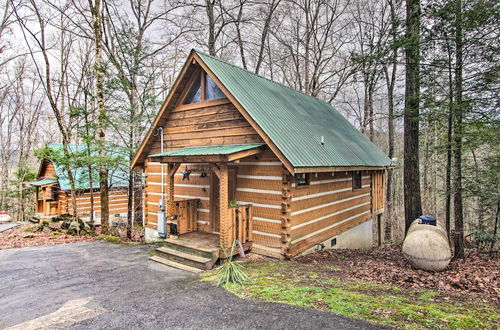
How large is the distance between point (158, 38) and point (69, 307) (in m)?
15.1

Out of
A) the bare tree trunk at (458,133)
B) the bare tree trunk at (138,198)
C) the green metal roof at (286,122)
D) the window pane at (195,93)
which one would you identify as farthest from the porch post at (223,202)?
the bare tree trunk at (138,198)

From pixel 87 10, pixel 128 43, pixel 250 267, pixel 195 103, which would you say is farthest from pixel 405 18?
pixel 87 10

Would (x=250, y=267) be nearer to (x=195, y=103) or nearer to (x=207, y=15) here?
(x=195, y=103)

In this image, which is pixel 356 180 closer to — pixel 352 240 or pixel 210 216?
pixel 352 240

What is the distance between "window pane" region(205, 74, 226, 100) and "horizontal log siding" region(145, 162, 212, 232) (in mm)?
2255

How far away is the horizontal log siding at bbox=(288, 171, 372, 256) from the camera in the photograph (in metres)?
7.46

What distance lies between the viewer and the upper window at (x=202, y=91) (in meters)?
8.57

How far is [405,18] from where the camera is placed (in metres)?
8.92

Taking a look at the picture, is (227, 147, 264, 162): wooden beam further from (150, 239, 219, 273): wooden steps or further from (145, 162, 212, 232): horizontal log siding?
(150, 239, 219, 273): wooden steps

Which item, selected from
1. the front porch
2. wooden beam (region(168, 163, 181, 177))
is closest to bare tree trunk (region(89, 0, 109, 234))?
the front porch

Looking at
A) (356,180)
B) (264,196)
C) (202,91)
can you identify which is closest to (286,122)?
(264,196)

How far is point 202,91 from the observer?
29.0ft

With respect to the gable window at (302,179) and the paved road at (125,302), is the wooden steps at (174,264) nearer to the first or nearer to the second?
the paved road at (125,302)

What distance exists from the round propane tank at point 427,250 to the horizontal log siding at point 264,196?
3.28m
